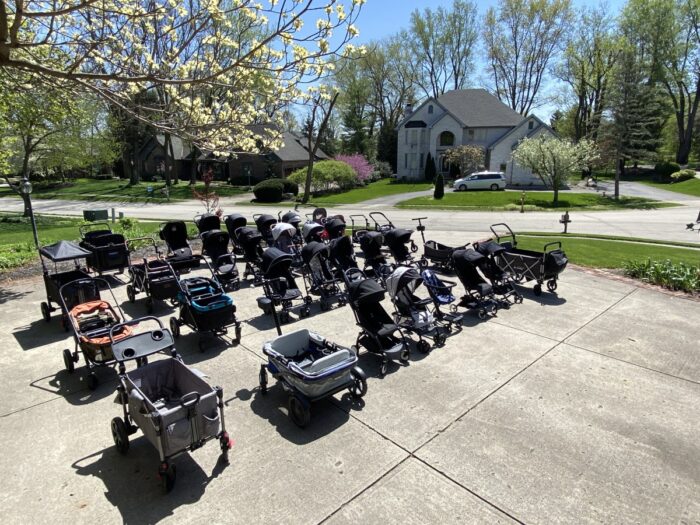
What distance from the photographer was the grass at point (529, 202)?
32.2 metres

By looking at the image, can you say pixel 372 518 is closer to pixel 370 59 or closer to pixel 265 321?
pixel 265 321

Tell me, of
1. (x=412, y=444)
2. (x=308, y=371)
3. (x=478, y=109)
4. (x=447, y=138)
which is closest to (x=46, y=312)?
(x=308, y=371)

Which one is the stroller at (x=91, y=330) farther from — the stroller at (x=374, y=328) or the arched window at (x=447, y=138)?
the arched window at (x=447, y=138)

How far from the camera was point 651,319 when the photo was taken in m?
9.30

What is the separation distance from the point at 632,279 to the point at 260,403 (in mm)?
11200

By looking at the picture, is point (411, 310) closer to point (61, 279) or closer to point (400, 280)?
point (400, 280)

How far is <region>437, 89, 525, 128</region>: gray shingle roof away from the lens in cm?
4859

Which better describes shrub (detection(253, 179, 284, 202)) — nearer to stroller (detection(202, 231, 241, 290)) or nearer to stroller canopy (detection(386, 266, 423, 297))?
stroller (detection(202, 231, 241, 290))

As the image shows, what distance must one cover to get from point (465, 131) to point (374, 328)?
4711 centimetres

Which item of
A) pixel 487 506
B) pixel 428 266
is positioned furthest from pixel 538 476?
pixel 428 266

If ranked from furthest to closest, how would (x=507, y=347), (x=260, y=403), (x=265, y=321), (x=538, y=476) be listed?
(x=265, y=321), (x=507, y=347), (x=260, y=403), (x=538, y=476)

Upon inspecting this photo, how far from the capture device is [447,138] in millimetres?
50906

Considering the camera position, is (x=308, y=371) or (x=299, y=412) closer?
(x=299, y=412)

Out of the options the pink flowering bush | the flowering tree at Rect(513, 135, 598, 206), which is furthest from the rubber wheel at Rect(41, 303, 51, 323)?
the pink flowering bush
